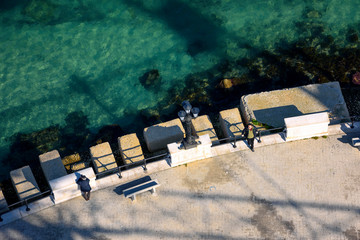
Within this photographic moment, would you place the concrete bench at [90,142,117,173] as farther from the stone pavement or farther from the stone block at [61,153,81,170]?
the stone block at [61,153,81,170]

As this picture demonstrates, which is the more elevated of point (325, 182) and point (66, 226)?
point (66, 226)

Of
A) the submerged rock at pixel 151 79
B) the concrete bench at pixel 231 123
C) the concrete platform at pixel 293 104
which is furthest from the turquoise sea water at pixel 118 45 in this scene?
the concrete platform at pixel 293 104

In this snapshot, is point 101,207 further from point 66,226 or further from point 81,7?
point 81,7

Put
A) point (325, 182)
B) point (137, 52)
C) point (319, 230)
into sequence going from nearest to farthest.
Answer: point (319, 230) < point (325, 182) < point (137, 52)

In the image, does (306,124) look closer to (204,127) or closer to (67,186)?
(204,127)

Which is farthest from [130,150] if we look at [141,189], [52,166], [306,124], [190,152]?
[306,124]

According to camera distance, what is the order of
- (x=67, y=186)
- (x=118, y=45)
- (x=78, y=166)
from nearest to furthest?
(x=67, y=186), (x=78, y=166), (x=118, y=45)

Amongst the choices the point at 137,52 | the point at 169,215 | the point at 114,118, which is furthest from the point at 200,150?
the point at 137,52
